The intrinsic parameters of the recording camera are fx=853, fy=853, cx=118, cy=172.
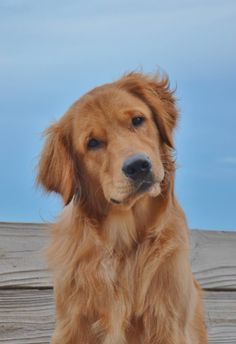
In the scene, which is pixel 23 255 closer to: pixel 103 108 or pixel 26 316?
pixel 26 316

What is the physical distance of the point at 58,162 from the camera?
6.84 ft

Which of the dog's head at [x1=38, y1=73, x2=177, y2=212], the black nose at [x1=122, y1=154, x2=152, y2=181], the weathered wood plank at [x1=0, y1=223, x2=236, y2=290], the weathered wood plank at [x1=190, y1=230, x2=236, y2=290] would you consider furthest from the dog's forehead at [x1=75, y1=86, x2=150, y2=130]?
the weathered wood plank at [x1=190, y1=230, x2=236, y2=290]

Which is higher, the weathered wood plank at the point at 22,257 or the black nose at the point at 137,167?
the weathered wood plank at the point at 22,257

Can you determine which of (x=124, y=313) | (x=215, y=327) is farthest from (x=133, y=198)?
(x=215, y=327)

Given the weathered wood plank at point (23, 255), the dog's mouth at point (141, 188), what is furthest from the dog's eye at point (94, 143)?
the weathered wood plank at point (23, 255)

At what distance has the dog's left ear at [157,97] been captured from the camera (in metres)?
2.11

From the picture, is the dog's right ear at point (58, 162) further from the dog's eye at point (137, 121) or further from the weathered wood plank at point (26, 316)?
the weathered wood plank at point (26, 316)

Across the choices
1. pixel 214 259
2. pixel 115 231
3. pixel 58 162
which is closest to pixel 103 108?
pixel 58 162

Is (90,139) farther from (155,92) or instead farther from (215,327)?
(215,327)

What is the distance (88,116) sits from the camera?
1.99 metres

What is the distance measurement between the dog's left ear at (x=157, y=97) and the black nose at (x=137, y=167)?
0.63ft

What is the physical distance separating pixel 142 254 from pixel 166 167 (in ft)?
0.72

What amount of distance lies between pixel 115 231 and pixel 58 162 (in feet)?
0.72

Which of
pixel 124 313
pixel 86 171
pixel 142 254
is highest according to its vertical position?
pixel 86 171
